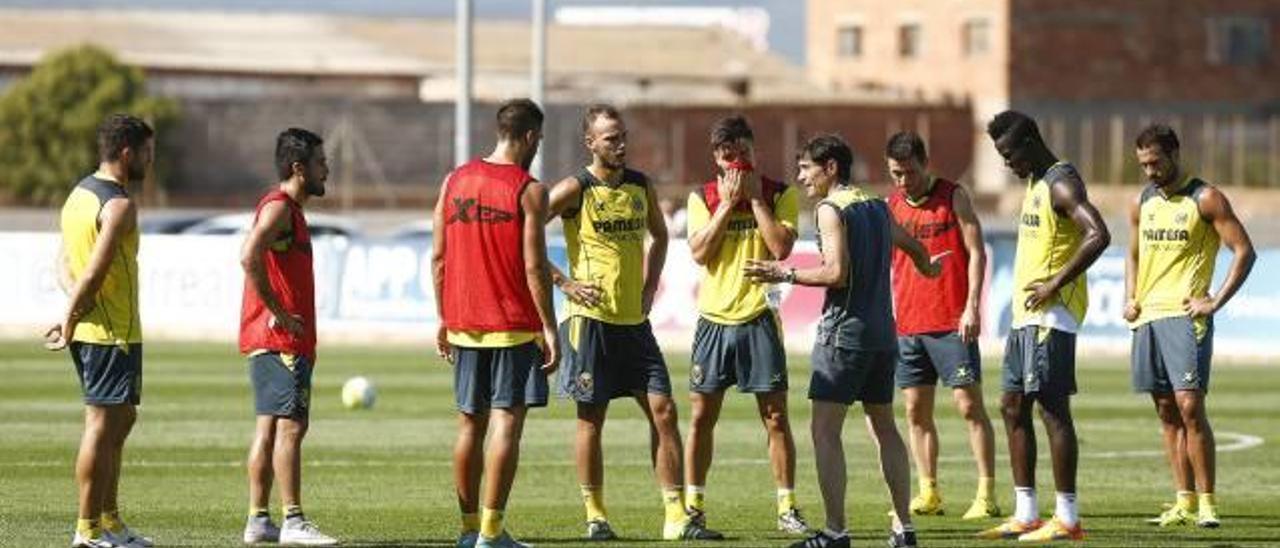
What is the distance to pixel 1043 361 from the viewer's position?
608 inches

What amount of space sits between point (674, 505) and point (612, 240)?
1.40 meters

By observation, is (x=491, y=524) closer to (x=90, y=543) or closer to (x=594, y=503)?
(x=594, y=503)

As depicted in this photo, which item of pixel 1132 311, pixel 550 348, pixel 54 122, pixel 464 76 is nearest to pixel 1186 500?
pixel 1132 311

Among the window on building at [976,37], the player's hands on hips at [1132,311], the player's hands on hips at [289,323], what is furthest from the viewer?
the window on building at [976,37]

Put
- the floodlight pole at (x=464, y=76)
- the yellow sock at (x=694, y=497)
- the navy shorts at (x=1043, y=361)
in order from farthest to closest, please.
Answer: the floodlight pole at (x=464, y=76), the yellow sock at (x=694, y=497), the navy shorts at (x=1043, y=361)

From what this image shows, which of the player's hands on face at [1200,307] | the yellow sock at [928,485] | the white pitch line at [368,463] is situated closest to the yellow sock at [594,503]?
the yellow sock at [928,485]

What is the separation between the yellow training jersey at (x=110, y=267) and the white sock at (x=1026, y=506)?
15.0ft

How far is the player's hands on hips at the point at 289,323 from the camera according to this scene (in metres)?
14.7

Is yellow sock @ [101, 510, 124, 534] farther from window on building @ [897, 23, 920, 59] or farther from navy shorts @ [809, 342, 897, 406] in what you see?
window on building @ [897, 23, 920, 59]

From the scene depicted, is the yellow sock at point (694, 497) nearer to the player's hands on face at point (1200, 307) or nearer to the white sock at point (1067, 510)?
the white sock at point (1067, 510)

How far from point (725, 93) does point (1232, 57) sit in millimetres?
15675

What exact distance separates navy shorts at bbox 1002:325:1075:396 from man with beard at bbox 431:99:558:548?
2.66m

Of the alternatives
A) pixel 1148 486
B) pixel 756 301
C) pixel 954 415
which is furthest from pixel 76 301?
pixel 954 415

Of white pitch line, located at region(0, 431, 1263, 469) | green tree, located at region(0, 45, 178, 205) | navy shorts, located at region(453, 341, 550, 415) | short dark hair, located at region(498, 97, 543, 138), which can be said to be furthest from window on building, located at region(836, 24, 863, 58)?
short dark hair, located at region(498, 97, 543, 138)
